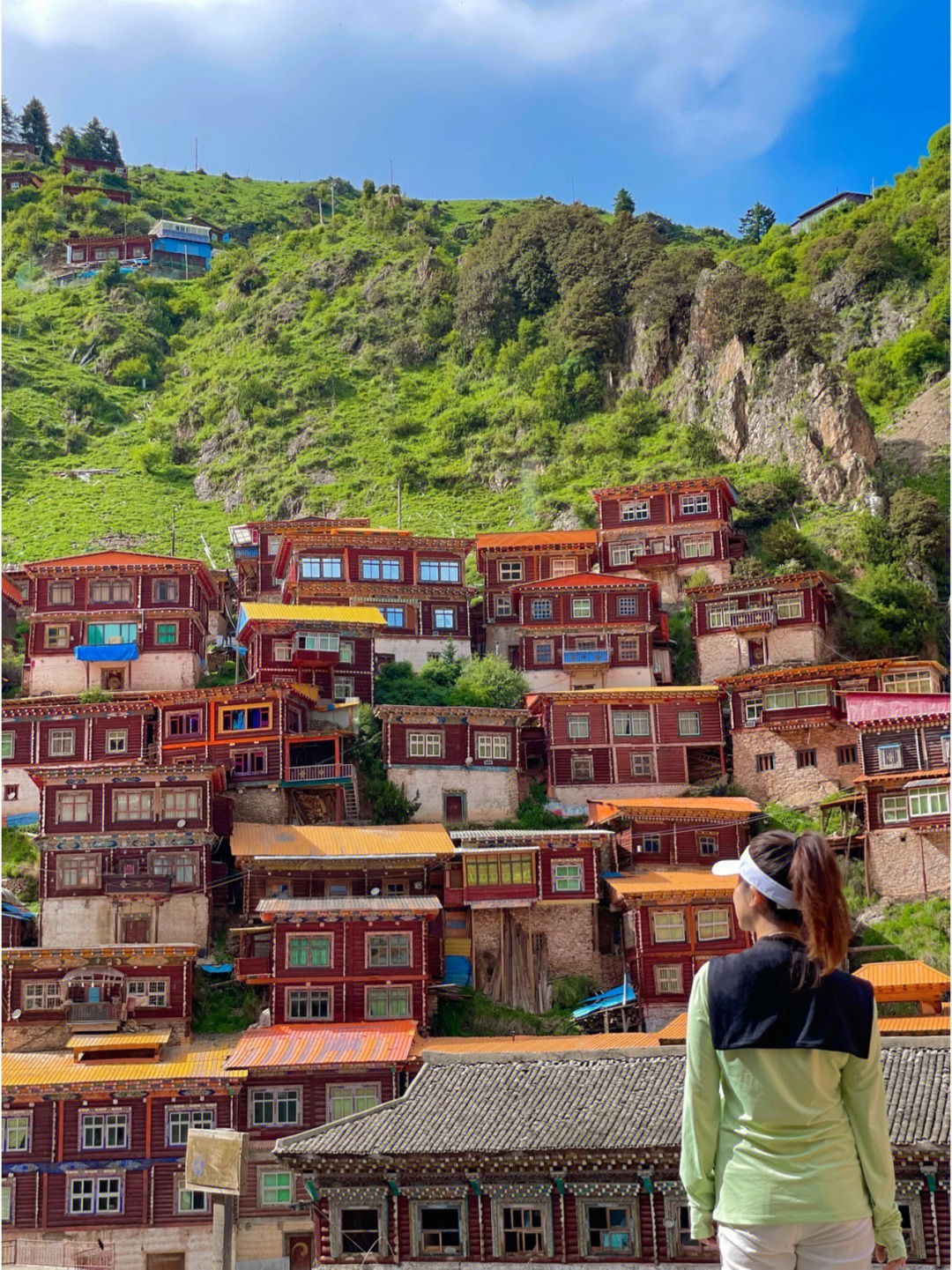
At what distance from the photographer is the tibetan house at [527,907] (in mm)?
43844

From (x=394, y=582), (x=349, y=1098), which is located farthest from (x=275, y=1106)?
(x=394, y=582)

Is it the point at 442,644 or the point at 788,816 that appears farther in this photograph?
the point at 442,644

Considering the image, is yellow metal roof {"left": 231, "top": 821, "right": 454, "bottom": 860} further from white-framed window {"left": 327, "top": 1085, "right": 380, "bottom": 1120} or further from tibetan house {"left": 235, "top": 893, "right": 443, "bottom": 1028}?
white-framed window {"left": 327, "top": 1085, "right": 380, "bottom": 1120}

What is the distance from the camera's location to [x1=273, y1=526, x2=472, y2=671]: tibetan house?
2373 inches

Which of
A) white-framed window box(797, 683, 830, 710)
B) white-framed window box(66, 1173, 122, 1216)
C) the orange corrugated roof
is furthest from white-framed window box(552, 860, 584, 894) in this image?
Answer: the orange corrugated roof

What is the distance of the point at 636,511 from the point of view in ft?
221

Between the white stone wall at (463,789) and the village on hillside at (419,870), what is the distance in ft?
0.45

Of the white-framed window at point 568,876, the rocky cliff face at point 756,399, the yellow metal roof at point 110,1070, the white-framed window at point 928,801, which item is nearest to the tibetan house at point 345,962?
the yellow metal roof at point 110,1070

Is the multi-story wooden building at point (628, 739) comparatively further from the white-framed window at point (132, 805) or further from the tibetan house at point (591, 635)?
the white-framed window at point (132, 805)

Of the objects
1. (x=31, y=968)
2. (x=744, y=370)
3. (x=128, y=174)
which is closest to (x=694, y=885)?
(x=31, y=968)

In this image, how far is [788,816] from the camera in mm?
48344

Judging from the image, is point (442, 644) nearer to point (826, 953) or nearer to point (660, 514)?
point (660, 514)

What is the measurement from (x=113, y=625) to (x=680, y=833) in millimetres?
25202

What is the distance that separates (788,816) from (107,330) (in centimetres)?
9827
